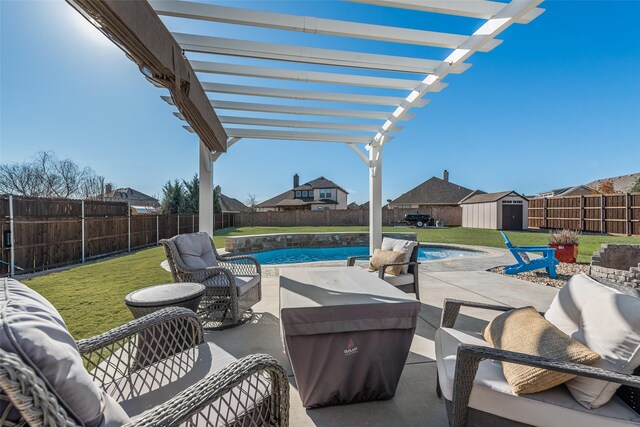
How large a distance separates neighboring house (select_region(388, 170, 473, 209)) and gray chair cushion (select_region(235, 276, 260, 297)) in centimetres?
2797

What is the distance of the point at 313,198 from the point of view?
3462cm

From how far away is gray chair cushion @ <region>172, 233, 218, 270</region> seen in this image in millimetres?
3434

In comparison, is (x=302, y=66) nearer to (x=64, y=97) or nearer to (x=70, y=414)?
(x=70, y=414)

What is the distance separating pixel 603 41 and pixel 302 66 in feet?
29.4

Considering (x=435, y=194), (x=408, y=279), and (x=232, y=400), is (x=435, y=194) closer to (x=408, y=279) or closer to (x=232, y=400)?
(x=408, y=279)

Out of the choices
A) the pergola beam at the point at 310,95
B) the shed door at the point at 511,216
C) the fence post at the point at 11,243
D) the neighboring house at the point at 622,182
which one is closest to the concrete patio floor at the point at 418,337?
the pergola beam at the point at 310,95

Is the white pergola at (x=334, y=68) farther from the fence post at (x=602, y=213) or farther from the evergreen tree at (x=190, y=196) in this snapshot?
the evergreen tree at (x=190, y=196)

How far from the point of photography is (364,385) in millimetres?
1991

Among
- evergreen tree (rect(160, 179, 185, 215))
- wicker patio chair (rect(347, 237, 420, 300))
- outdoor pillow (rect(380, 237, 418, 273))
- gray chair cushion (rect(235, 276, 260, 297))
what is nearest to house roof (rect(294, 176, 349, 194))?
evergreen tree (rect(160, 179, 185, 215))

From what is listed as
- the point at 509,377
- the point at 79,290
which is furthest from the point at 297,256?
the point at 509,377

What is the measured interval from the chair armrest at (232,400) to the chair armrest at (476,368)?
0.83 m

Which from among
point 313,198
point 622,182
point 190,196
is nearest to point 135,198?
point 190,196

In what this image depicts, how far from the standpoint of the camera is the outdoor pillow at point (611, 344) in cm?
126

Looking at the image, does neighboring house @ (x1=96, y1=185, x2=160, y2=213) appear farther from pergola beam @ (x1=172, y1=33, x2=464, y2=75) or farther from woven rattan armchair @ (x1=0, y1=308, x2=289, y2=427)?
woven rattan armchair @ (x1=0, y1=308, x2=289, y2=427)
